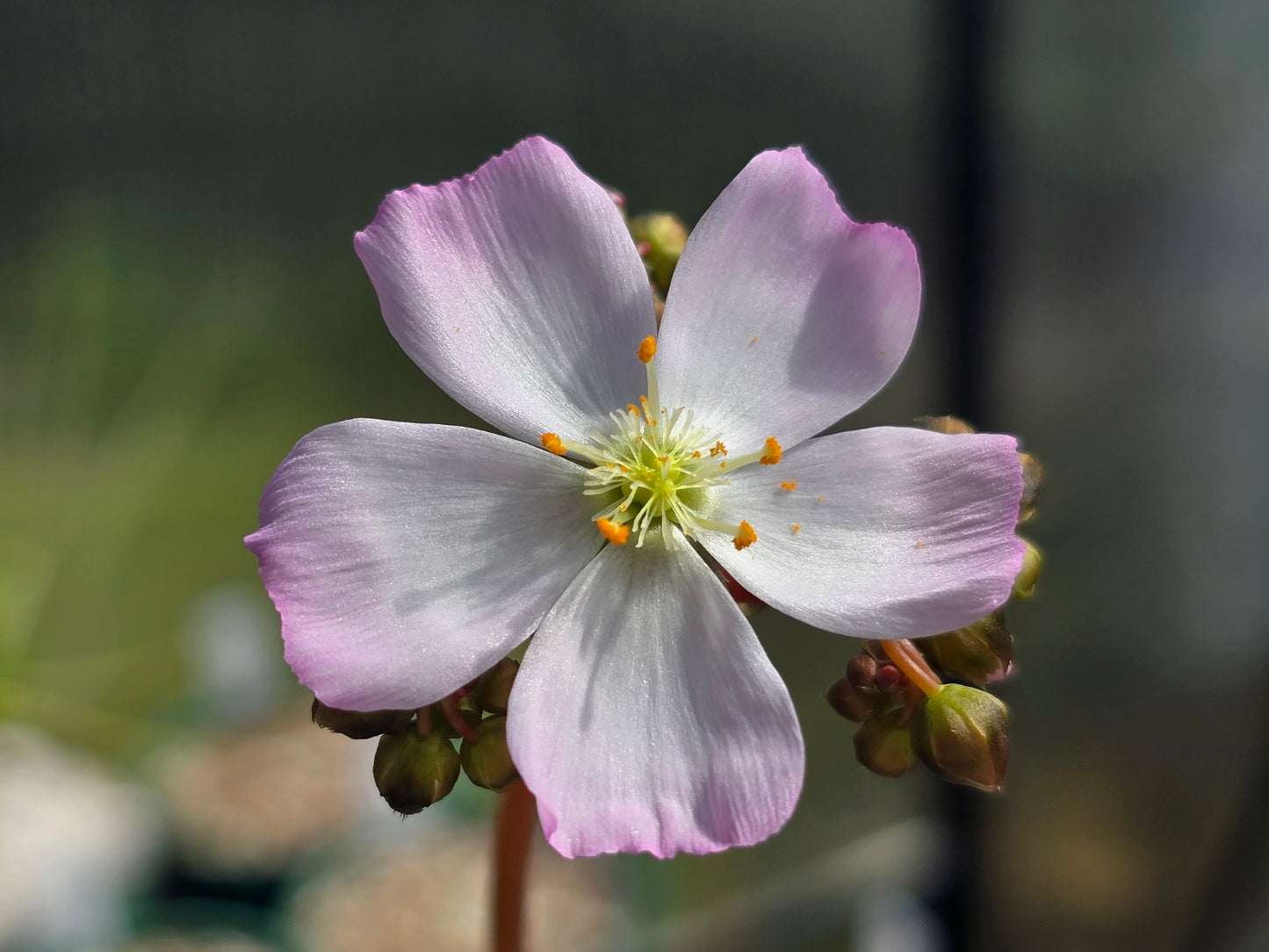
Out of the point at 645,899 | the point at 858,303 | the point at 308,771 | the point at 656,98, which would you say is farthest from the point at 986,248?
the point at 308,771

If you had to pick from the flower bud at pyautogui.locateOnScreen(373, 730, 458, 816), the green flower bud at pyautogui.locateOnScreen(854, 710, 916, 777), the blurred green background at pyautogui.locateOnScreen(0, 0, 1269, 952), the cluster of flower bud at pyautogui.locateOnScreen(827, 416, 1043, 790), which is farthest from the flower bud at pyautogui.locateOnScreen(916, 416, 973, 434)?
the blurred green background at pyautogui.locateOnScreen(0, 0, 1269, 952)

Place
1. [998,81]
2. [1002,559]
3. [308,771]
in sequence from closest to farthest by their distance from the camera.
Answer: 1. [1002,559]
2. [998,81]
3. [308,771]

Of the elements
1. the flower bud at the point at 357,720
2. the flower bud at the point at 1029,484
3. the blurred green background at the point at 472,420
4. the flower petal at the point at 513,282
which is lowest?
the blurred green background at the point at 472,420

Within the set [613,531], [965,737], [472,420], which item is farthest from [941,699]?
[472,420]

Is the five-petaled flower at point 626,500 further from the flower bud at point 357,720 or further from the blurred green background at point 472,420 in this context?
the blurred green background at point 472,420

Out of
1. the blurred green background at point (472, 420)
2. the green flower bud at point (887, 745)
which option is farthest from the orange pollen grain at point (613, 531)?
the blurred green background at point (472, 420)

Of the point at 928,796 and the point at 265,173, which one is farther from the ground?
the point at 265,173

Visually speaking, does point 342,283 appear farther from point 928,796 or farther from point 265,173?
point 928,796

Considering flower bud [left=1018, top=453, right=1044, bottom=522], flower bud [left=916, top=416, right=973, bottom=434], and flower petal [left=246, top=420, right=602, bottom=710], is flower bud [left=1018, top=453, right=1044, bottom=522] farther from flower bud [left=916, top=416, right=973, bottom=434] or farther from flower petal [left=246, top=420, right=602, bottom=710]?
flower petal [left=246, top=420, right=602, bottom=710]
